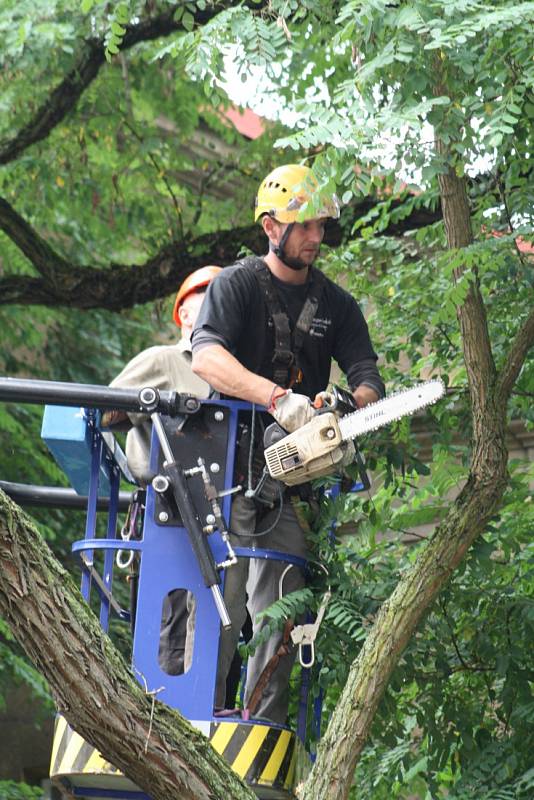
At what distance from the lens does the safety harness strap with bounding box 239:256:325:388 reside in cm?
615

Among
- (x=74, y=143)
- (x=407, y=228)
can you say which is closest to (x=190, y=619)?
(x=407, y=228)

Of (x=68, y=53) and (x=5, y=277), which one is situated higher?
(x=68, y=53)

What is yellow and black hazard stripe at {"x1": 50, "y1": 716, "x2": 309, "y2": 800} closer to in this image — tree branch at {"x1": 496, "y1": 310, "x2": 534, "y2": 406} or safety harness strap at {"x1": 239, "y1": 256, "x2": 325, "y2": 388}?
safety harness strap at {"x1": 239, "y1": 256, "x2": 325, "y2": 388}

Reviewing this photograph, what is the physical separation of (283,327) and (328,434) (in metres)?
0.65

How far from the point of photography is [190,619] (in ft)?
19.3

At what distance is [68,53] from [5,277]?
1.85m

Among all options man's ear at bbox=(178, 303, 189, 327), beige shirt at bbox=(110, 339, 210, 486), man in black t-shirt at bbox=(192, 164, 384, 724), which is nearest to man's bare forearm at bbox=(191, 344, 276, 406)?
man in black t-shirt at bbox=(192, 164, 384, 724)

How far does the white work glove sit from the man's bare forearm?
0.19 ft

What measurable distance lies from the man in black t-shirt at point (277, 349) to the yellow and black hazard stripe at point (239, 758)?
0.84 ft

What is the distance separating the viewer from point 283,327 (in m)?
6.16

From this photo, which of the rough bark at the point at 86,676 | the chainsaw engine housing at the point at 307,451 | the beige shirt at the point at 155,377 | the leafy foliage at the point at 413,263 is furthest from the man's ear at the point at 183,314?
the rough bark at the point at 86,676

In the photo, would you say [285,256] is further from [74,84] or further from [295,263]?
[74,84]

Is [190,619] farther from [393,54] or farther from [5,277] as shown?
[5,277]

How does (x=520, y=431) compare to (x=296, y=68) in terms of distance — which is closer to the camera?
(x=296, y=68)
